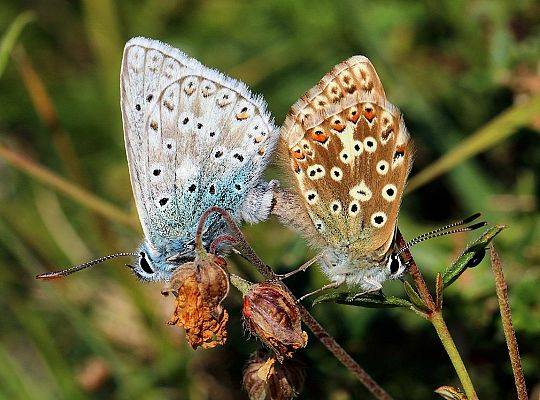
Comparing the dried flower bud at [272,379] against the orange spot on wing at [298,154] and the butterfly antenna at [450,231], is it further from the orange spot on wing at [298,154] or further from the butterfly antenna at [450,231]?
the orange spot on wing at [298,154]

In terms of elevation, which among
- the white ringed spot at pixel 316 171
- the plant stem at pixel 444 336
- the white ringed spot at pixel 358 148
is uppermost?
the white ringed spot at pixel 316 171

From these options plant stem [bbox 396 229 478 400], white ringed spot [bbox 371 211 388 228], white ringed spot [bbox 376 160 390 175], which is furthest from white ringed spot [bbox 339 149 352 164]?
plant stem [bbox 396 229 478 400]

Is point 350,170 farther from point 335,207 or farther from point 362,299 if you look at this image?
point 362,299

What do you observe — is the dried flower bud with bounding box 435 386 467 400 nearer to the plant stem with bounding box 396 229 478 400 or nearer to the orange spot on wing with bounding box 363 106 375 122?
the plant stem with bounding box 396 229 478 400

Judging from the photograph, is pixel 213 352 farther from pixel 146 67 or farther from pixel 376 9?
pixel 376 9

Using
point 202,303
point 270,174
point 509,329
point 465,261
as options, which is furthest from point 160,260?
point 270,174

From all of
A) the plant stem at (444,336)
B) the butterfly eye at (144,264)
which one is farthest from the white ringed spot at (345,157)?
the butterfly eye at (144,264)
